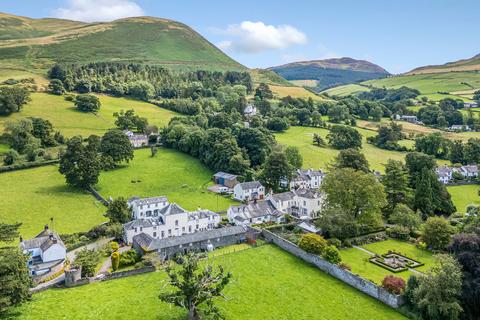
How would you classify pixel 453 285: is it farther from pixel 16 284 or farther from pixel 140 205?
pixel 140 205

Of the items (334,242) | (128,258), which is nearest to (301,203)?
(334,242)

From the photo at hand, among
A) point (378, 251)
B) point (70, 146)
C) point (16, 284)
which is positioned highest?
point (70, 146)

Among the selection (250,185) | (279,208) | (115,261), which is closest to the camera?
(115,261)

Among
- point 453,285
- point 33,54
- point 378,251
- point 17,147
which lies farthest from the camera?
point 33,54

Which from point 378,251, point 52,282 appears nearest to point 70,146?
point 52,282

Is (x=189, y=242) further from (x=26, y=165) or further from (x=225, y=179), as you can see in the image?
(x=26, y=165)

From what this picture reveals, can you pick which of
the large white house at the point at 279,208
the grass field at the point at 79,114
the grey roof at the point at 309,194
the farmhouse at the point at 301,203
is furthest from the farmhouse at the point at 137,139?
the grey roof at the point at 309,194

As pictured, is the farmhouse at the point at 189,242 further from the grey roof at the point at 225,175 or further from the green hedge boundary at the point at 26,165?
the green hedge boundary at the point at 26,165
